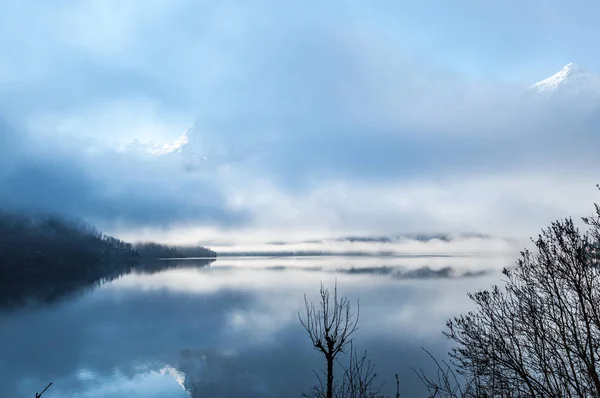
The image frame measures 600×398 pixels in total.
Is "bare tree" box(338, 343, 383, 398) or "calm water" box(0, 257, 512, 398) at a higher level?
"bare tree" box(338, 343, 383, 398)

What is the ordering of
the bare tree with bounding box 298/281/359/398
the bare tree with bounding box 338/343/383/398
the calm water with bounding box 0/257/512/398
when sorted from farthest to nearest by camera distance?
1. the calm water with bounding box 0/257/512/398
2. the bare tree with bounding box 338/343/383/398
3. the bare tree with bounding box 298/281/359/398

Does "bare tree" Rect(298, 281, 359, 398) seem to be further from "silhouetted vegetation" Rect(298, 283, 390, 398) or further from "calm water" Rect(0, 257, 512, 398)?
"calm water" Rect(0, 257, 512, 398)

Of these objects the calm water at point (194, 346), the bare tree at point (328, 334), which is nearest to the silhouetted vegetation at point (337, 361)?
the bare tree at point (328, 334)

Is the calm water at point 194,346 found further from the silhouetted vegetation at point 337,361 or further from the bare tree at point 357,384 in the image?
the silhouetted vegetation at point 337,361

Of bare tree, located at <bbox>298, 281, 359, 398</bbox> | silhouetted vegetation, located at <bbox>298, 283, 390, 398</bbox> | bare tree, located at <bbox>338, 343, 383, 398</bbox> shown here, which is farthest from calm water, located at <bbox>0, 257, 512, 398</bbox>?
bare tree, located at <bbox>298, 281, 359, 398</bbox>

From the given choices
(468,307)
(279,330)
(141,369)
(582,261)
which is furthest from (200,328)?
(582,261)

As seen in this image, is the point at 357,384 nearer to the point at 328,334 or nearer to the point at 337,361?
the point at 337,361

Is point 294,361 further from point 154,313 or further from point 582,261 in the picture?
point 154,313

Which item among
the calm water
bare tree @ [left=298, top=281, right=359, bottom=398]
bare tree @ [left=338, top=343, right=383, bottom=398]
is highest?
bare tree @ [left=298, top=281, right=359, bottom=398]

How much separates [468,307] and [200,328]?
144 ft

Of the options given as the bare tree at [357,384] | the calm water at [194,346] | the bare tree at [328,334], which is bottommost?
the calm water at [194,346]

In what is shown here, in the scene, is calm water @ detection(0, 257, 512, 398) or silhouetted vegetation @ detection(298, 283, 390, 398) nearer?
silhouetted vegetation @ detection(298, 283, 390, 398)

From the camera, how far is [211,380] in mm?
35656

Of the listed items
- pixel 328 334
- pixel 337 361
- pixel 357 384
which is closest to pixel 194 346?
pixel 337 361
